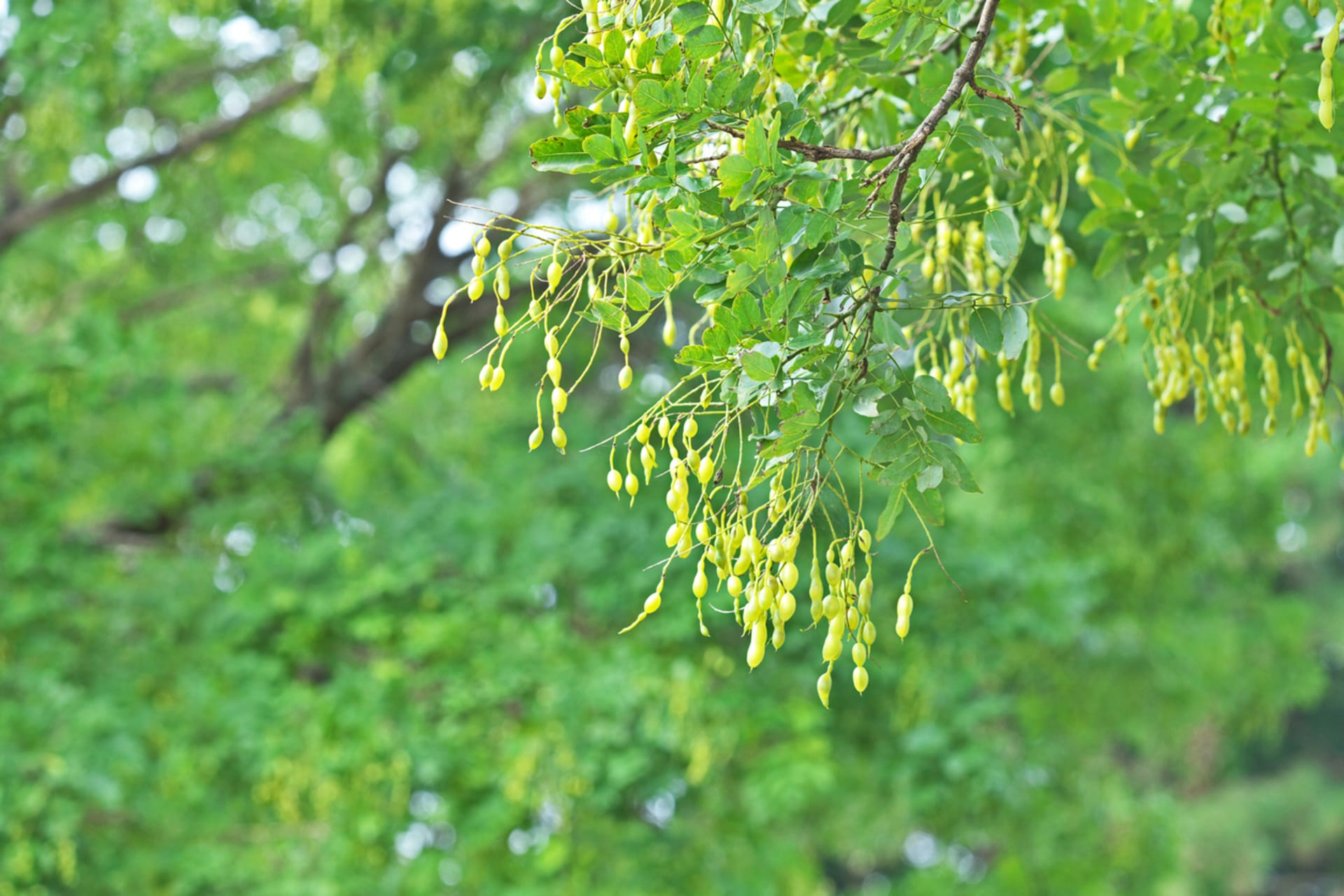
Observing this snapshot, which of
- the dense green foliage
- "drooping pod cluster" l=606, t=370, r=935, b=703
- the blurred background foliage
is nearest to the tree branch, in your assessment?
the dense green foliage

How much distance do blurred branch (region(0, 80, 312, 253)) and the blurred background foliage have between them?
0.02m

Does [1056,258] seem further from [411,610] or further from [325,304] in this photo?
[325,304]

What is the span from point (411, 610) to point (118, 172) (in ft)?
7.26

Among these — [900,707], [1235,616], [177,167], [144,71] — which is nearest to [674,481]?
[900,707]

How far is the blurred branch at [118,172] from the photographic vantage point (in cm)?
514

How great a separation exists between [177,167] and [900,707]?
393cm

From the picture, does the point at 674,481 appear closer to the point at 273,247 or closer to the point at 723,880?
the point at 723,880

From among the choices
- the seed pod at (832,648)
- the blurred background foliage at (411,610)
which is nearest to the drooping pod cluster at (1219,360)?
the seed pod at (832,648)

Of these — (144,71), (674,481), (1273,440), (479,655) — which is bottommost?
(1273,440)

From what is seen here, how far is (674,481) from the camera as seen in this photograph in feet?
3.71

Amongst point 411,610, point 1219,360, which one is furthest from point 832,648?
point 411,610

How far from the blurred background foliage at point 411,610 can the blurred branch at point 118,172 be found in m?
0.02

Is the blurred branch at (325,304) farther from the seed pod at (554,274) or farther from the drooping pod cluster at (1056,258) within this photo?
the seed pod at (554,274)

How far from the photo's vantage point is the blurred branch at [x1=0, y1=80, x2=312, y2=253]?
16.9ft
